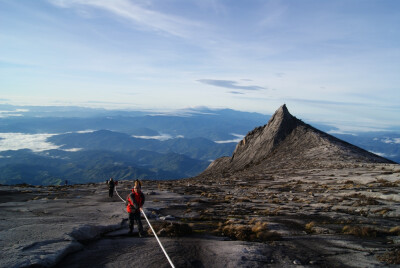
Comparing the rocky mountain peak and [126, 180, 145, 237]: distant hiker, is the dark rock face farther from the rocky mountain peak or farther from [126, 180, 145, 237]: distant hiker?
[126, 180, 145, 237]: distant hiker

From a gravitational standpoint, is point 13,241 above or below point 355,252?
below

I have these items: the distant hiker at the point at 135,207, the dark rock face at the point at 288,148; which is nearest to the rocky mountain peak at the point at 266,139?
the dark rock face at the point at 288,148

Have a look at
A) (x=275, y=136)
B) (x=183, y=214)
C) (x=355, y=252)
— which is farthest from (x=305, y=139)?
(x=355, y=252)

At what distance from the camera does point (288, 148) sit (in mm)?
64812

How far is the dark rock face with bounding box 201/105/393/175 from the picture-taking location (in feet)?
173

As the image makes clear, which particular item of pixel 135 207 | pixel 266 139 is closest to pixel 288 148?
pixel 266 139

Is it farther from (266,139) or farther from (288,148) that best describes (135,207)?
(266,139)

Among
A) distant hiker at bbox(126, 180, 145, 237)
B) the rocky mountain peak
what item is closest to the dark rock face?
the rocky mountain peak

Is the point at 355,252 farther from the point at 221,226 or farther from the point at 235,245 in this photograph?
the point at 221,226

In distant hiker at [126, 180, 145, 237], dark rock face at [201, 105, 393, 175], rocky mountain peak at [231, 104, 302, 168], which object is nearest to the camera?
distant hiker at [126, 180, 145, 237]

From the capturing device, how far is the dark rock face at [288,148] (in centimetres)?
5284

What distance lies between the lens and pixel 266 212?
18750 millimetres

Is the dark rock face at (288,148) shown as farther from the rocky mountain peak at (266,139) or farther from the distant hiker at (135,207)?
the distant hiker at (135,207)

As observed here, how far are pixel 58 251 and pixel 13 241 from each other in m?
2.42
